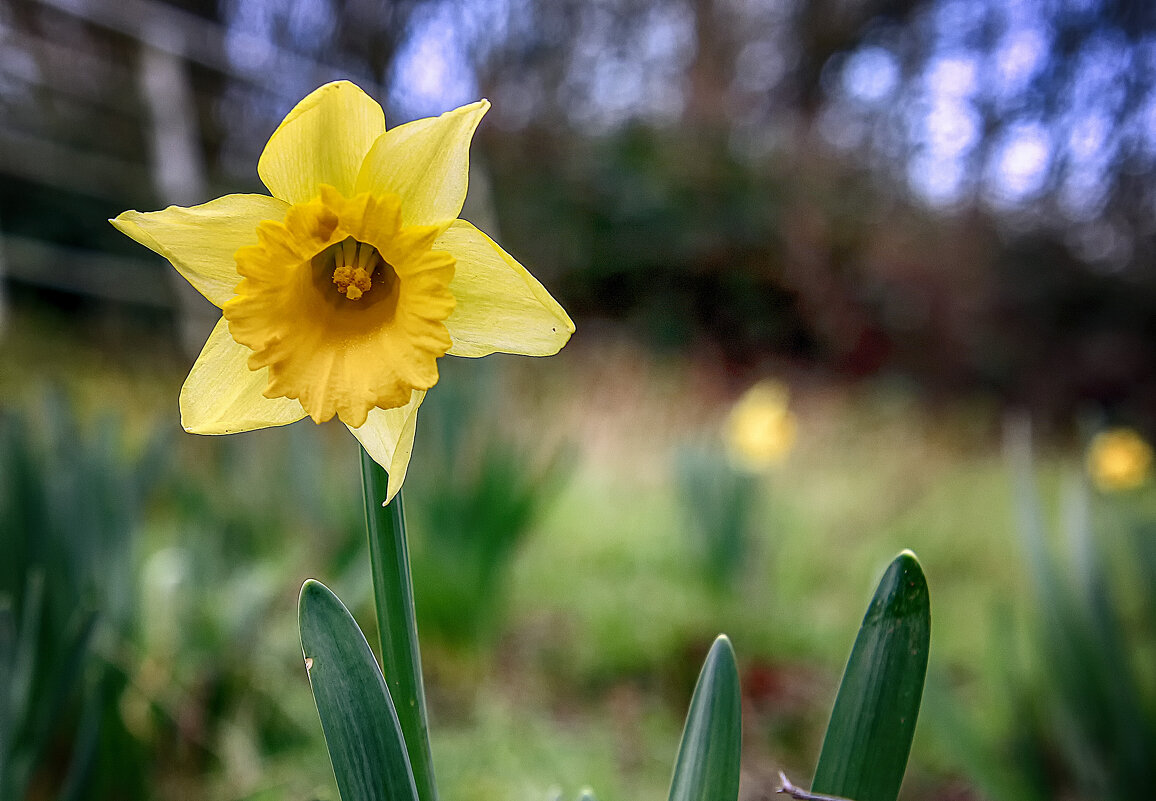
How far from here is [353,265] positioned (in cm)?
42

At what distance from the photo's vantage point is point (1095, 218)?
592 cm

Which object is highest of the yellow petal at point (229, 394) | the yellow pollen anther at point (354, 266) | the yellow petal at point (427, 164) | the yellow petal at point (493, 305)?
the yellow petal at point (427, 164)

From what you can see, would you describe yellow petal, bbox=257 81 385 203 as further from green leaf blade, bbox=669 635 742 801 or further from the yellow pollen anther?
green leaf blade, bbox=669 635 742 801

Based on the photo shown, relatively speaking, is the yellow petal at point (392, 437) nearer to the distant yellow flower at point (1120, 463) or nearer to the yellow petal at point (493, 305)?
the yellow petal at point (493, 305)

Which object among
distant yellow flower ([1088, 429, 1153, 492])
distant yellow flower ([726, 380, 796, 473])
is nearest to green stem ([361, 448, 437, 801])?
distant yellow flower ([726, 380, 796, 473])

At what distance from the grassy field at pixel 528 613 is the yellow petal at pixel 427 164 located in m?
0.35

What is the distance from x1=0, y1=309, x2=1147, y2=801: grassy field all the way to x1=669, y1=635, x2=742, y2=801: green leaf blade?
0.10 metres

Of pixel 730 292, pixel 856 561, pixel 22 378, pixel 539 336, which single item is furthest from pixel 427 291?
pixel 730 292

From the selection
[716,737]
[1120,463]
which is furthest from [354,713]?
[1120,463]

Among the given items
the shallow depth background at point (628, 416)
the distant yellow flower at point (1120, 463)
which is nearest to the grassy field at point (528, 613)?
the shallow depth background at point (628, 416)

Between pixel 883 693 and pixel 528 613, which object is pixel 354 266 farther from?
pixel 528 613

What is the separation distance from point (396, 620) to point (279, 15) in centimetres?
651

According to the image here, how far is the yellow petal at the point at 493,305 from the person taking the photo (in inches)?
14.0

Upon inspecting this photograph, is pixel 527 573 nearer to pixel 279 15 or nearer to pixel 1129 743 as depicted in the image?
pixel 1129 743
